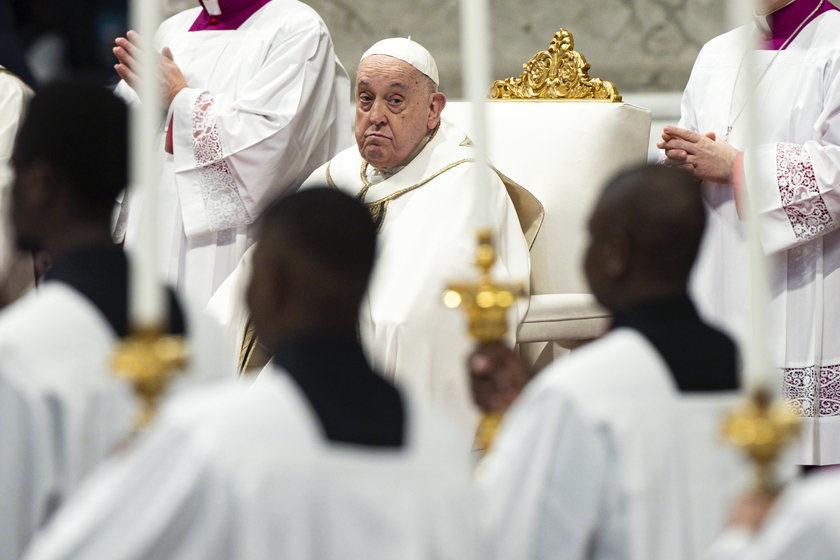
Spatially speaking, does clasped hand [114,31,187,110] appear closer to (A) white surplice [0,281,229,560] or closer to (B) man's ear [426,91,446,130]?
(B) man's ear [426,91,446,130]

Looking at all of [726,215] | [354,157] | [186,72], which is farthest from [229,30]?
[726,215]

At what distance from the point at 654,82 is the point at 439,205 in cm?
211

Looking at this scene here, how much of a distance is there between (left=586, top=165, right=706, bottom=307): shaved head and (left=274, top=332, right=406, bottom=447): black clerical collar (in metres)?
0.43

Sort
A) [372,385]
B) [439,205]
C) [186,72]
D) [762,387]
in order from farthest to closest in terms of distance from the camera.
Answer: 1. [186,72]
2. [439,205]
3. [372,385]
4. [762,387]

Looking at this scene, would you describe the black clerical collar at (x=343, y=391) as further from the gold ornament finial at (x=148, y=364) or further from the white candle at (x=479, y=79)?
the white candle at (x=479, y=79)

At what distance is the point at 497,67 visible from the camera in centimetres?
607

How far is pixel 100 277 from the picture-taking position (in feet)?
6.26

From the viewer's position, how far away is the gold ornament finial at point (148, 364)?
1.46m

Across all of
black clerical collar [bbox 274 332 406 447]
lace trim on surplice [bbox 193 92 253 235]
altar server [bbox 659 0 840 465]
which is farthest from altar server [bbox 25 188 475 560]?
lace trim on surplice [bbox 193 92 253 235]

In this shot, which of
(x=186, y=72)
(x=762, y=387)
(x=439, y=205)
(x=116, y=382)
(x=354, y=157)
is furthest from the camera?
(x=186, y=72)

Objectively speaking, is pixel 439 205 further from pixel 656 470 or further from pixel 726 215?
pixel 656 470

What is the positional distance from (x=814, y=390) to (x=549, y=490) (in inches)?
114

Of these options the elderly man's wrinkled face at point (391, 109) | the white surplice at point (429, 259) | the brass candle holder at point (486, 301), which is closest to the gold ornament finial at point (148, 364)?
the brass candle holder at point (486, 301)

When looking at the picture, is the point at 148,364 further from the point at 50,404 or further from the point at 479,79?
the point at 479,79
